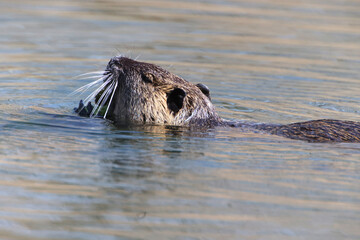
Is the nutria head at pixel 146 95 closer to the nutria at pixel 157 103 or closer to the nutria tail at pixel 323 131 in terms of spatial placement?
the nutria at pixel 157 103

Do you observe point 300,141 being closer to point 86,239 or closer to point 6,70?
point 86,239

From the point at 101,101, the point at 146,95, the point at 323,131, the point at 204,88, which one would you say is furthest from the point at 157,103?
the point at 323,131

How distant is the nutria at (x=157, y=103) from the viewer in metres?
7.45

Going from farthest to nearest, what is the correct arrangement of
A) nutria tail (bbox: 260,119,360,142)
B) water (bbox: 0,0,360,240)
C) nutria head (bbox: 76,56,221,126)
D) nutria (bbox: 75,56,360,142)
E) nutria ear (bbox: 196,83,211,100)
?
nutria ear (bbox: 196,83,211,100)
nutria head (bbox: 76,56,221,126)
nutria (bbox: 75,56,360,142)
nutria tail (bbox: 260,119,360,142)
water (bbox: 0,0,360,240)

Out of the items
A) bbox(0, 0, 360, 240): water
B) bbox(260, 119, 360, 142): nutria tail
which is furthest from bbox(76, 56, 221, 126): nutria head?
bbox(260, 119, 360, 142): nutria tail

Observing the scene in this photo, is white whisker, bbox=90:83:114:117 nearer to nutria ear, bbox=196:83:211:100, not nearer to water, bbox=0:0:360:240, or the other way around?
water, bbox=0:0:360:240

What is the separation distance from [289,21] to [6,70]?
788 cm

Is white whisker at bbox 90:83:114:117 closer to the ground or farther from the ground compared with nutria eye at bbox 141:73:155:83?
closer to the ground

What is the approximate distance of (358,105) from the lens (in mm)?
9656

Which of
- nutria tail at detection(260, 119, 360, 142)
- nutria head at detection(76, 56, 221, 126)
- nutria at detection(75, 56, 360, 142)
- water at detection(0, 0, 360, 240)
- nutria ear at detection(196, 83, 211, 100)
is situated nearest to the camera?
water at detection(0, 0, 360, 240)

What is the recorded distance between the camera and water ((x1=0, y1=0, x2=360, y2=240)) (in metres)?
4.81

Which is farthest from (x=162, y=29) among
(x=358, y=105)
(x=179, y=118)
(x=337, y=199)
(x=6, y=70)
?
(x=337, y=199)

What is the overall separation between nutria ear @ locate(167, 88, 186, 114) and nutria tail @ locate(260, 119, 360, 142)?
1.11m

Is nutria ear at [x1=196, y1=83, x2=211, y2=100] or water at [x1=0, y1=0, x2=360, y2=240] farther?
A: nutria ear at [x1=196, y1=83, x2=211, y2=100]
